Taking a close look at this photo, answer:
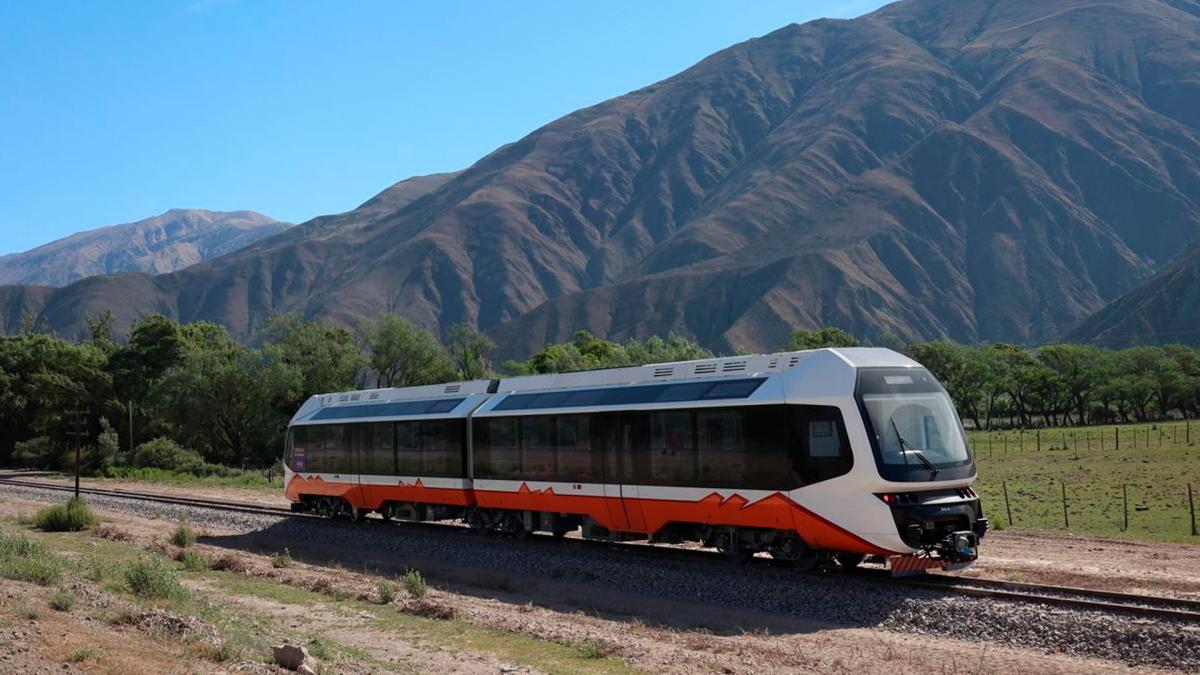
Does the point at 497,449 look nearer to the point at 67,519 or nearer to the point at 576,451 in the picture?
the point at 576,451

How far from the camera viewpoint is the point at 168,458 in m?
63.2

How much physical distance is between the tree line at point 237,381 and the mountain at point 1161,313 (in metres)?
65.7

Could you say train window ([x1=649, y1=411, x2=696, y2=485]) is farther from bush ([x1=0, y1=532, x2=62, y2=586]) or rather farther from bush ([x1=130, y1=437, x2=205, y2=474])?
bush ([x1=130, y1=437, x2=205, y2=474])

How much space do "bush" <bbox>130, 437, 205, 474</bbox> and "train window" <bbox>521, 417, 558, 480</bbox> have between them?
4305 centimetres

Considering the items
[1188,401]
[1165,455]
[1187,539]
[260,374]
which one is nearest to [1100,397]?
[1188,401]

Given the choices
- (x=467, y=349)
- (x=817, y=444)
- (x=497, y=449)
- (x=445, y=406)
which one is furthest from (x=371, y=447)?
(x=467, y=349)

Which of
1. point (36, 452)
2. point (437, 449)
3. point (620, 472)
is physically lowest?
point (620, 472)

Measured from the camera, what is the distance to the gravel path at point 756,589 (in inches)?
525

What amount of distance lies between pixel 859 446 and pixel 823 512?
1278 millimetres

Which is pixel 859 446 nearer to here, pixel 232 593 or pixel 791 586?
pixel 791 586

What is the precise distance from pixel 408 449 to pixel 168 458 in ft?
133

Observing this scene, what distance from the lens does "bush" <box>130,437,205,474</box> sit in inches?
2458

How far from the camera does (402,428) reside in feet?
94.6

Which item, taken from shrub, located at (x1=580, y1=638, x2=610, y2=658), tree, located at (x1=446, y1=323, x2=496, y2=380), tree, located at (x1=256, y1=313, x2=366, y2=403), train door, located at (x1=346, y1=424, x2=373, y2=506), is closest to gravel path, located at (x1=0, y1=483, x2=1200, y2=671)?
train door, located at (x1=346, y1=424, x2=373, y2=506)
